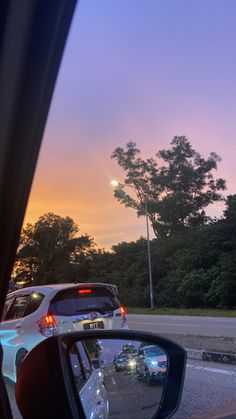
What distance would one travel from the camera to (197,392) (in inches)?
284

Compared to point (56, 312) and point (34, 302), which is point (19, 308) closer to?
point (34, 302)

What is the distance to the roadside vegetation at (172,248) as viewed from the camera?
38.7m

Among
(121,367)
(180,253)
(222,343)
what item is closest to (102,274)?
(180,253)

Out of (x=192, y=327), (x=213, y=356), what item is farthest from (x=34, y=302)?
(x=192, y=327)

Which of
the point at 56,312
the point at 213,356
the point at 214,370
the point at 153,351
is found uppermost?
the point at 56,312

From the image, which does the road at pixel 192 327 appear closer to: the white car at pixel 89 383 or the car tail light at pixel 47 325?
the car tail light at pixel 47 325

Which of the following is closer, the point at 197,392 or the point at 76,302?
the point at 197,392

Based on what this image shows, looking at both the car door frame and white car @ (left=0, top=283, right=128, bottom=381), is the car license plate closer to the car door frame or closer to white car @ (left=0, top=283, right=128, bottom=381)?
white car @ (left=0, top=283, right=128, bottom=381)

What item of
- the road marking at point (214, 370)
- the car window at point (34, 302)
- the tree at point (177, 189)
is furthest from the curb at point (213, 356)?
the tree at point (177, 189)

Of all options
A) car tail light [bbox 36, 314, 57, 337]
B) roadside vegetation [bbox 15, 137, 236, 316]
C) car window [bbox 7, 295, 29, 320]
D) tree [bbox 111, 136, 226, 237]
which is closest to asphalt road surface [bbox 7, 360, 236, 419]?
car tail light [bbox 36, 314, 57, 337]

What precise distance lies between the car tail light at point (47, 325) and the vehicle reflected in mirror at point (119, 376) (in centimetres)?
469

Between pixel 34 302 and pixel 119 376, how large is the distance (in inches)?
201

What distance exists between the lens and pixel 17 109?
1.64 m

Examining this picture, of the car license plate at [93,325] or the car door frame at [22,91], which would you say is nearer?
the car door frame at [22,91]
